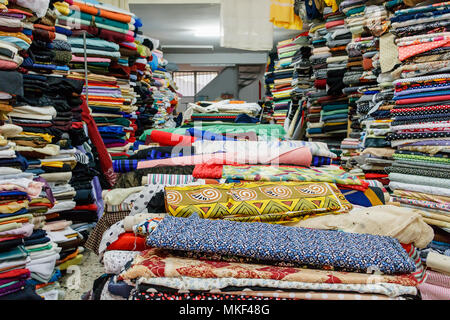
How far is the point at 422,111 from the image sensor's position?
1.78 m

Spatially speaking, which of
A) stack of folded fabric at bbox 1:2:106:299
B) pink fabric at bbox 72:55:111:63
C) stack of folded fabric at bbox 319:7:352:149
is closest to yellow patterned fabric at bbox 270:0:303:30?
stack of folded fabric at bbox 319:7:352:149

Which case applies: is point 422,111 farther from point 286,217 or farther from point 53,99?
point 53,99

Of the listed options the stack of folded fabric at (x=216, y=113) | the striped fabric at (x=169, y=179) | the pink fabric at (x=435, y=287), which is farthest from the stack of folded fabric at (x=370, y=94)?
the striped fabric at (x=169, y=179)

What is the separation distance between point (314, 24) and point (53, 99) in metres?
2.49

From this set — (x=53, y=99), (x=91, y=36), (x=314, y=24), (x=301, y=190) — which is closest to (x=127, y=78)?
(x=91, y=36)

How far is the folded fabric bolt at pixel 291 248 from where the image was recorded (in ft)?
2.49

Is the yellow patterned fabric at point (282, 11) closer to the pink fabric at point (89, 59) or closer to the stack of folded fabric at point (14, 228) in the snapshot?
the pink fabric at point (89, 59)

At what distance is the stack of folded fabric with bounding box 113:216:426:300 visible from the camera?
729 millimetres

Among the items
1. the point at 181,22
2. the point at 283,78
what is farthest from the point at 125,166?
the point at 181,22

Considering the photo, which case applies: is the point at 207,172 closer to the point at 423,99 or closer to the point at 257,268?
the point at 257,268

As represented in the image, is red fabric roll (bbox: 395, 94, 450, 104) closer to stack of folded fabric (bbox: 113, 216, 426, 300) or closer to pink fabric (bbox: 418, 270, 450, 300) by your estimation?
pink fabric (bbox: 418, 270, 450, 300)

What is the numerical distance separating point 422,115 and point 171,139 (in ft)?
3.90

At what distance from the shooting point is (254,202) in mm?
1011

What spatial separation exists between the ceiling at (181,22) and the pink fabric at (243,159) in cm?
475
